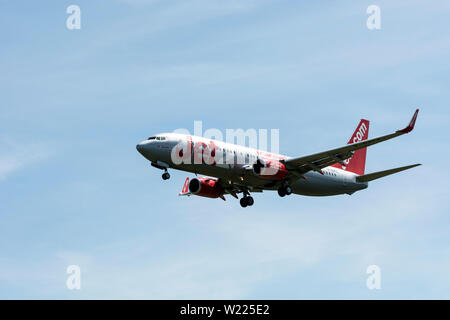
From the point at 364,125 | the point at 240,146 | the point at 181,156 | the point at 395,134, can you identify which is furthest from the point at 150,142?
the point at 364,125

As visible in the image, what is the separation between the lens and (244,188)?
255 feet

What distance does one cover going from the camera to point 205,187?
78.1 meters

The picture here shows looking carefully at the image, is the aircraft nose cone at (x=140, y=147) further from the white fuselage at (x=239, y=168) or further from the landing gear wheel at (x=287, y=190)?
the landing gear wheel at (x=287, y=190)

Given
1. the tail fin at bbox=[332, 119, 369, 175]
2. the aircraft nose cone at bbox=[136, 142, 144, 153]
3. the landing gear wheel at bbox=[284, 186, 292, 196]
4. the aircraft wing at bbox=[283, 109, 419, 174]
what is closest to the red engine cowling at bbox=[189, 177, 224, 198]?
the landing gear wheel at bbox=[284, 186, 292, 196]

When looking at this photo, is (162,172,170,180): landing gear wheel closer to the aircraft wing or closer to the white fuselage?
the white fuselage

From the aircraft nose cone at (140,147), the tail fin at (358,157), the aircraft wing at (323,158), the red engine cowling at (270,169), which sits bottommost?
the red engine cowling at (270,169)

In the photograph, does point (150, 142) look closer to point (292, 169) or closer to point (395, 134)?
point (292, 169)

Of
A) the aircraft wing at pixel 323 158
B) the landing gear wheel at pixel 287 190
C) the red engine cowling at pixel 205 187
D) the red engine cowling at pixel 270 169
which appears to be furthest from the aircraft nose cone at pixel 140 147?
the landing gear wheel at pixel 287 190

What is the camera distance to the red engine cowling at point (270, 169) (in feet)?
235

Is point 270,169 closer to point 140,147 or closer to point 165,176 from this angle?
point 165,176

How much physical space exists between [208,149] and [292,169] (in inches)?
375

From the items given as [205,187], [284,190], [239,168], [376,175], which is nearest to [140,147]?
[239,168]

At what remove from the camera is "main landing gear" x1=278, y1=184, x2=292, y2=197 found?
248ft

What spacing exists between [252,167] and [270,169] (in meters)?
1.79
